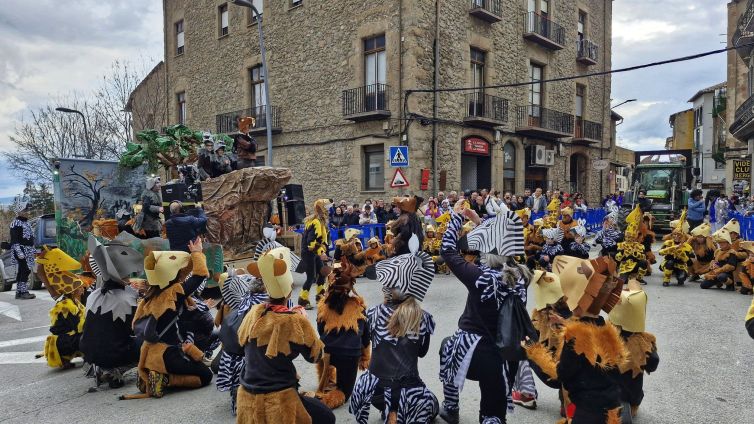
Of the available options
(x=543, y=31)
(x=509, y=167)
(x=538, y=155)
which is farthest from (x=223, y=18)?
(x=538, y=155)

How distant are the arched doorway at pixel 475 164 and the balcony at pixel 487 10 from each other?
14.8 ft

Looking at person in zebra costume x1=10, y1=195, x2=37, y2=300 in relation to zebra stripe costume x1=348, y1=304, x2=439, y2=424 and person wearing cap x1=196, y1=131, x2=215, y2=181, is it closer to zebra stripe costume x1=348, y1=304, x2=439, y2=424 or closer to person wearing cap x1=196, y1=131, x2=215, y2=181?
person wearing cap x1=196, y1=131, x2=215, y2=181

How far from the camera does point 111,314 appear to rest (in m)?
4.90

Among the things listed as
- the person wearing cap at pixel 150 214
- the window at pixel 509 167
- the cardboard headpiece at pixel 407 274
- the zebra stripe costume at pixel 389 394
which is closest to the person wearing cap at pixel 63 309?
the person wearing cap at pixel 150 214

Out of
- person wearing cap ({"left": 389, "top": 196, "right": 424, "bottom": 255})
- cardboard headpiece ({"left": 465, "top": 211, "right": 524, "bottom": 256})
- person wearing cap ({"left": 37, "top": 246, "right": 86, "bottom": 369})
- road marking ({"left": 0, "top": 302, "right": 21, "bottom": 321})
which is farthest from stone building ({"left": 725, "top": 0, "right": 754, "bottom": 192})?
road marking ({"left": 0, "top": 302, "right": 21, "bottom": 321})

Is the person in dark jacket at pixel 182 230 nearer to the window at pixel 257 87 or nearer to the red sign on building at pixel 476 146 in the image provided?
the red sign on building at pixel 476 146

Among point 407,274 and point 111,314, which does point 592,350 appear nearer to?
point 407,274

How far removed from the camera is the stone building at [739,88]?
2174 centimetres

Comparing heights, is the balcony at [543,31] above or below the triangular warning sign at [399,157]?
above

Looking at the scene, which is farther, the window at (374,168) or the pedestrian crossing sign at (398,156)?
the window at (374,168)

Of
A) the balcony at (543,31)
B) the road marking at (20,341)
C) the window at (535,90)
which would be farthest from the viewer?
the window at (535,90)

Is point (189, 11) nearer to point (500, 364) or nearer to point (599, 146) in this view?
point (599, 146)

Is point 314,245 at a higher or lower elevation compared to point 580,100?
lower

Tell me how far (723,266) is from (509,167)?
1263 centimetres
